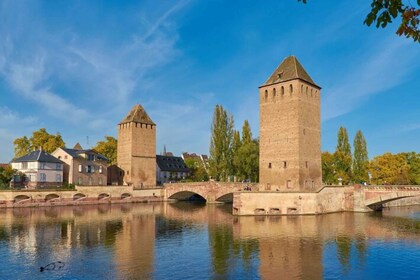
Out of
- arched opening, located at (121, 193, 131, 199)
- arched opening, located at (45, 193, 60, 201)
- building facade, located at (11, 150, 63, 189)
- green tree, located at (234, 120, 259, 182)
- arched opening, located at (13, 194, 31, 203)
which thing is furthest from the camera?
arched opening, located at (121, 193, 131, 199)

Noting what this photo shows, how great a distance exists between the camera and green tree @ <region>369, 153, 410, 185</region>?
6081cm

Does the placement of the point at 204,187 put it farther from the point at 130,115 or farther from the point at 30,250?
the point at 30,250

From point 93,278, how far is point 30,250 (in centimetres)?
800

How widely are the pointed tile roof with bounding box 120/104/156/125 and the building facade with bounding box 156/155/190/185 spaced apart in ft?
44.0

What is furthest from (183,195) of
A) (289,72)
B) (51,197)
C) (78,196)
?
(289,72)

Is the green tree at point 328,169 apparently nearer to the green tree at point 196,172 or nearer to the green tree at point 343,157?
the green tree at point 343,157

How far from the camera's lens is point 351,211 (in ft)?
144

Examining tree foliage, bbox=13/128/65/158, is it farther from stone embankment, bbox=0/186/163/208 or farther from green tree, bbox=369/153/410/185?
green tree, bbox=369/153/410/185

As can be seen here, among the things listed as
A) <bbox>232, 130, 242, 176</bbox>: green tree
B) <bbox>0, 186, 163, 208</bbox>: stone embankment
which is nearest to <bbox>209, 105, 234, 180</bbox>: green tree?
<bbox>232, 130, 242, 176</bbox>: green tree

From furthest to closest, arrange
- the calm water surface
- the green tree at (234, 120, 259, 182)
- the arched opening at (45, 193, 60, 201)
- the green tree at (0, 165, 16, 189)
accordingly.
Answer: the green tree at (234, 120, 259, 182), the green tree at (0, 165, 16, 189), the arched opening at (45, 193, 60, 201), the calm water surface

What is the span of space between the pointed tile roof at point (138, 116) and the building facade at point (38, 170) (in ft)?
48.6

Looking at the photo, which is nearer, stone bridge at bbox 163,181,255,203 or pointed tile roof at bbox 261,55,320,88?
pointed tile roof at bbox 261,55,320,88

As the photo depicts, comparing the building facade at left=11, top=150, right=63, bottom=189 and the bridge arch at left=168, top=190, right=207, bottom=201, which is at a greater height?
the building facade at left=11, top=150, right=63, bottom=189

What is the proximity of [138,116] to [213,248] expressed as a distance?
47593 millimetres
